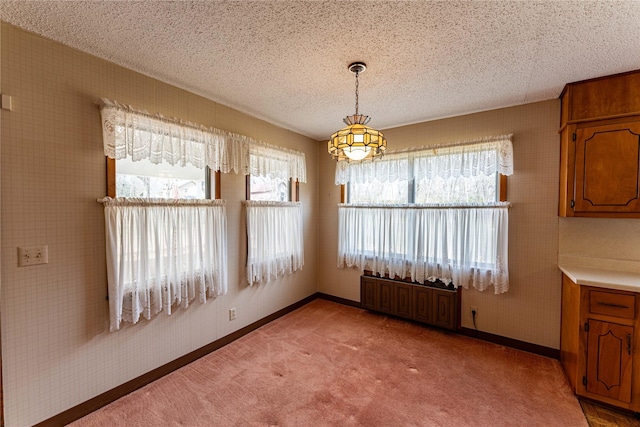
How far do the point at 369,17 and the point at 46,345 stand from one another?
9.43 feet

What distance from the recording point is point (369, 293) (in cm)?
371

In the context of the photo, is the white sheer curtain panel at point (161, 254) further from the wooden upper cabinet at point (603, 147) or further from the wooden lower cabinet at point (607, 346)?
the wooden upper cabinet at point (603, 147)

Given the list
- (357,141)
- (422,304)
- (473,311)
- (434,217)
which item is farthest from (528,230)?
(357,141)

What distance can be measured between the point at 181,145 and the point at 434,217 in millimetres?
2816

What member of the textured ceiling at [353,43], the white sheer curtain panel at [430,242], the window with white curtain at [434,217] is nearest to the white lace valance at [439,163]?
the window with white curtain at [434,217]

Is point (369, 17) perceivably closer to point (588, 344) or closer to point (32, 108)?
point (32, 108)

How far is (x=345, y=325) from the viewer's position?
3410 mm

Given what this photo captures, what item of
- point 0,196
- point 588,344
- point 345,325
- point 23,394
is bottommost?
point 345,325

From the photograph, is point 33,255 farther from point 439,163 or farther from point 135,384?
point 439,163

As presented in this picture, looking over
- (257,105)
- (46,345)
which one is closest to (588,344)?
(257,105)

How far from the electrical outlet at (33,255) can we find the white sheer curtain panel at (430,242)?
3062mm

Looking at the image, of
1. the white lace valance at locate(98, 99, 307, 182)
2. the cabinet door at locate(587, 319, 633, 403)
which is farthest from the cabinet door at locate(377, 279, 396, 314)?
the white lace valance at locate(98, 99, 307, 182)

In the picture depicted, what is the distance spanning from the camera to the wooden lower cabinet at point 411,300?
313 centimetres

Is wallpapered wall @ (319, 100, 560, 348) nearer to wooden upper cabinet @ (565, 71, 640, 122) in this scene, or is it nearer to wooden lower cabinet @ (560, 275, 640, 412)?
wooden upper cabinet @ (565, 71, 640, 122)
